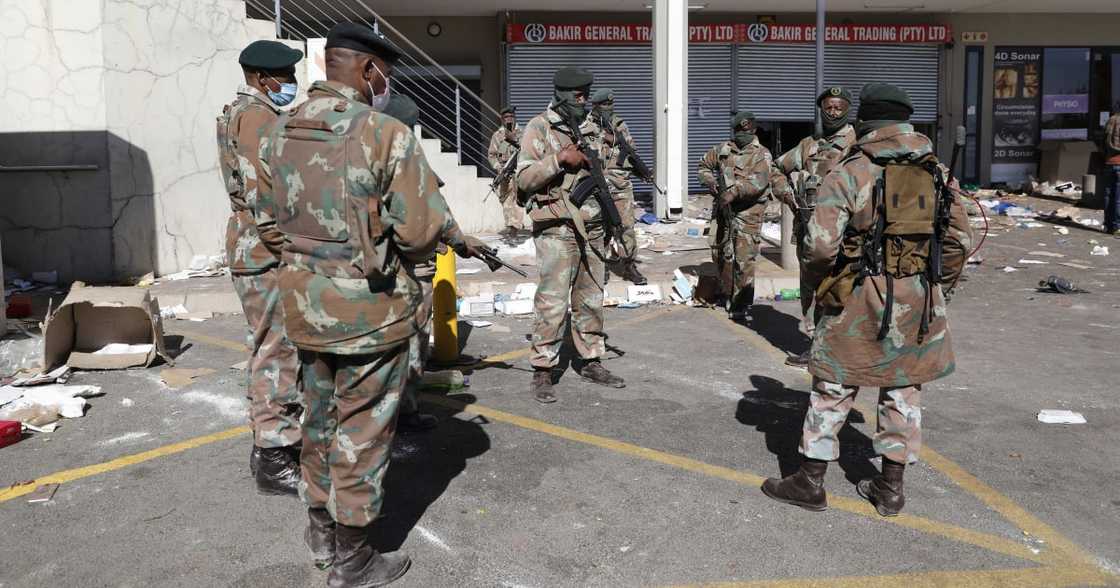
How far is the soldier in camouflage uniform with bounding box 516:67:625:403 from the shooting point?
5.24 metres

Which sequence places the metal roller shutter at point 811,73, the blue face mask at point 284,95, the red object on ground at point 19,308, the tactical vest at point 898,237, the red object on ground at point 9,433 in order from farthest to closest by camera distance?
1. the metal roller shutter at point 811,73
2. the red object on ground at point 19,308
3. the red object on ground at point 9,433
4. the blue face mask at point 284,95
5. the tactical vest at point 898,237

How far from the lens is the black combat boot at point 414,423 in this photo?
4.73 meters

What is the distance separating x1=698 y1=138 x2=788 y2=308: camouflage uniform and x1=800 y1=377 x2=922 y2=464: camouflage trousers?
12.7 ft

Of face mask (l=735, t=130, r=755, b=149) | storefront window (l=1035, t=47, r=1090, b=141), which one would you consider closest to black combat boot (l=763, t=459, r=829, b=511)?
face mask (l=735, t=130, r=755, b=149)

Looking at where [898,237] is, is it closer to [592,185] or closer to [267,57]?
[592,185]

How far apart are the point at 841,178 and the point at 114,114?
7939 millimetres

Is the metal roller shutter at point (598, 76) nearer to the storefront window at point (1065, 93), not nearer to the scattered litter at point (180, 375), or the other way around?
the storefront window at point (1065, 93)

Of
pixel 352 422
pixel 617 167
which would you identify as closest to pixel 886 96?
pixel 352 422

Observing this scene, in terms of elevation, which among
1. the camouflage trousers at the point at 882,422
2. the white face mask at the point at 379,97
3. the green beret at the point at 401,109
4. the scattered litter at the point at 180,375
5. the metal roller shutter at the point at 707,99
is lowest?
the scattered litter at the point at 180,375

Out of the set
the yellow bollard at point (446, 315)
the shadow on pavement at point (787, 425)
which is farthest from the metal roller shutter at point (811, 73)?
the shadow on pavement at point (787, 425)

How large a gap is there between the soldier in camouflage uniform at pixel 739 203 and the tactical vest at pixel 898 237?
376cm

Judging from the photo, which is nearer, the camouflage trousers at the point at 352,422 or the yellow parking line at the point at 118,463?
the camouflage trousers at the point at 352,422

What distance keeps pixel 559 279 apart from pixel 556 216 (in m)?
0.38

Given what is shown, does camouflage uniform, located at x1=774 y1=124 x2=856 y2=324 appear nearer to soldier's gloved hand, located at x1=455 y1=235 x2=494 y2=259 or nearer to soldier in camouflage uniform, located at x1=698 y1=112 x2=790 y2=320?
soldier in camouflage uniform, located at x1=698 y1=112 x2=790 y2=320
